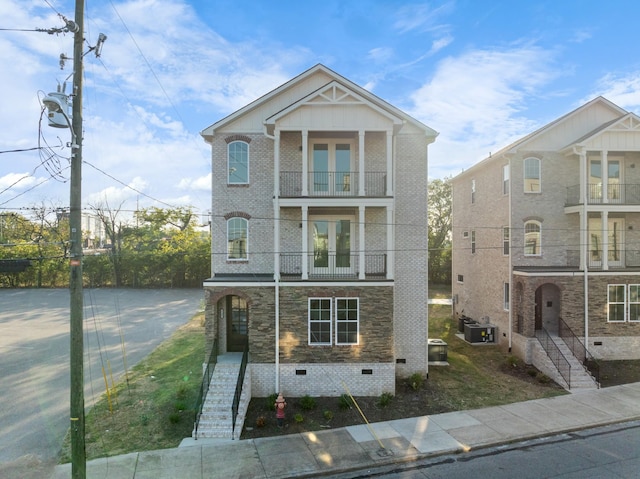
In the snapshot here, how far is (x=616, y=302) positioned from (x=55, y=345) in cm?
2634

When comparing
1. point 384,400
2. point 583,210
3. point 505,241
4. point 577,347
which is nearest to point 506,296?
point 505,241

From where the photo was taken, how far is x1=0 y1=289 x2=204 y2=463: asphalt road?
1060 cm

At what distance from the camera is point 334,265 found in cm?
1398

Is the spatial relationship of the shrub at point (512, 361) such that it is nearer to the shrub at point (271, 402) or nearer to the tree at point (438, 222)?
the shrub at point (271, 402)

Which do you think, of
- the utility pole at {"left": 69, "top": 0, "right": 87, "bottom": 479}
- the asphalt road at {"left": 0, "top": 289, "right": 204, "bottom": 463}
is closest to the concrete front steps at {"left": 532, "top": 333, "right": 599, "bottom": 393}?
the utility pole at {"left": 69, "top": 0, "right": 87, "bottom": 479}

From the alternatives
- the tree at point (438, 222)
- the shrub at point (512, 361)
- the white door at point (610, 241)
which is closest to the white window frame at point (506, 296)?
the shrub at point (512, 361)

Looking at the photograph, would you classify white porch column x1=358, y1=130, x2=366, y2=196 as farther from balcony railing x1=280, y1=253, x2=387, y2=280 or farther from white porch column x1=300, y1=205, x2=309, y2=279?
balcony railing x1=280, y1=253, x2=387, y2=280

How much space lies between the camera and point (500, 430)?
10297 mm

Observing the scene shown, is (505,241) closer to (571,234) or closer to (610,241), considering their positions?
(571,234)

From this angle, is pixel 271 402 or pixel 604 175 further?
pixel 604 175

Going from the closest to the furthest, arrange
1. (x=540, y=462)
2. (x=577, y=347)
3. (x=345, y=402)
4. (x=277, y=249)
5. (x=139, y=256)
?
(x=540, y=462), (x=345, y=402), (x=277, y=249), (x=577, y=347), (x=139, y=256)

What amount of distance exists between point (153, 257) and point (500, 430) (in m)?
35.3

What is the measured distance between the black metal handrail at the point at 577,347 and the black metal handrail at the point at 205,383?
1414 cm

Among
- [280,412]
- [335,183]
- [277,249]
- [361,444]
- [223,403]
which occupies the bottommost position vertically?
[361,444]
